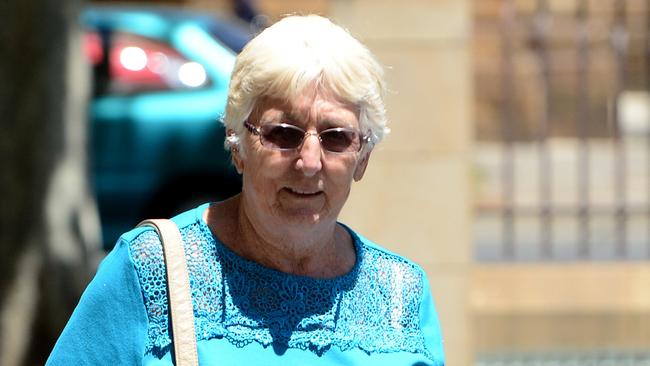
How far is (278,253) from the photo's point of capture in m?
2.99

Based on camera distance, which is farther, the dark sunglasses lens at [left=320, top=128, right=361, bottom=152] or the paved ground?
the paved ground

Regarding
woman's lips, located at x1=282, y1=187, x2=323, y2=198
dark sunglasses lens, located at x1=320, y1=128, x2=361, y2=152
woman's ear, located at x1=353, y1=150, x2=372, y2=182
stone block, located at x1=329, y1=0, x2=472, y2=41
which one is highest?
stone block, located at x1=329, y1=0, x2=472, y2=41

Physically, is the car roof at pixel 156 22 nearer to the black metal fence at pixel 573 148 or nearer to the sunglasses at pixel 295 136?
the black metal fence at pixel 573 148

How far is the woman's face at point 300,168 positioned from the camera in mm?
2867

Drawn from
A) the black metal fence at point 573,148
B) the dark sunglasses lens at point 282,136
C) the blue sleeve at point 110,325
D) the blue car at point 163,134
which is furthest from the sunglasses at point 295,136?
the blue car at point 163,134

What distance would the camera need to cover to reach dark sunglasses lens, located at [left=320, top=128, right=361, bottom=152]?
288cm

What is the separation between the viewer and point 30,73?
6875 millimetres

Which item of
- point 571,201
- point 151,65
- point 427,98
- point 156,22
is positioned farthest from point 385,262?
point 571,201

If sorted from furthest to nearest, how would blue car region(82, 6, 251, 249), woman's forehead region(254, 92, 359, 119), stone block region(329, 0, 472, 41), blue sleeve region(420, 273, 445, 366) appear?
blue car region(82, 6, 251, 249), stone block region(329, 0, 472, 41), blue sleeve region(420, 273, 445, 366), woman's forehead region(254, 92, 359, 119)

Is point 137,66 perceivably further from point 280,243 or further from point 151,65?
point 280,243

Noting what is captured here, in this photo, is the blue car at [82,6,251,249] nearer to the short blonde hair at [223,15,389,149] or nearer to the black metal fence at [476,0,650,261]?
the black metal fence at [476,0,650,261]

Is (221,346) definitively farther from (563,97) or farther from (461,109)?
(563,97)

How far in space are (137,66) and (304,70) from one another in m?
6.21

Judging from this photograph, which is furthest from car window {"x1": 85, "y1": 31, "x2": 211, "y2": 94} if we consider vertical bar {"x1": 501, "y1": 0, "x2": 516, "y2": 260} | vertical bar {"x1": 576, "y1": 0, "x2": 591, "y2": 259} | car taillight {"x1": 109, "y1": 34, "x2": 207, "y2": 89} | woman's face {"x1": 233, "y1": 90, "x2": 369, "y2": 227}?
woman's face {"x1": 233, "y1": 90, "x2": 369, "y2": 227}
